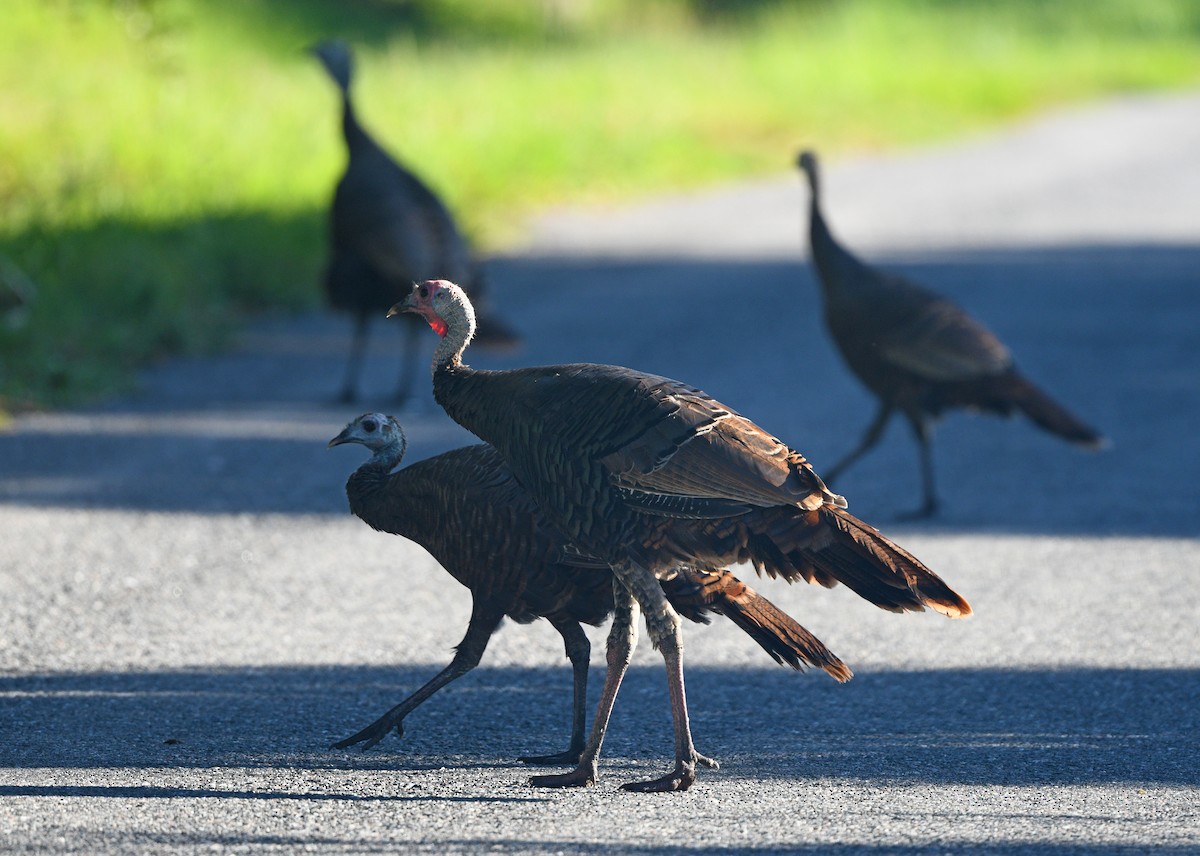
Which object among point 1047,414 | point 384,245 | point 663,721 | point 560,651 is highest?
point 1047,414

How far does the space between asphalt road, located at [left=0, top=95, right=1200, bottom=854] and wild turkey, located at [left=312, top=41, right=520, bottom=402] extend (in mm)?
507

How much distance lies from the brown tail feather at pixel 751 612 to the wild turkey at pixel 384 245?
162 inches

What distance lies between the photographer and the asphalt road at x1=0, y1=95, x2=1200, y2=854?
407 centimetres

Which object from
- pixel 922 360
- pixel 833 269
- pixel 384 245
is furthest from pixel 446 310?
Result: pixel 384 245

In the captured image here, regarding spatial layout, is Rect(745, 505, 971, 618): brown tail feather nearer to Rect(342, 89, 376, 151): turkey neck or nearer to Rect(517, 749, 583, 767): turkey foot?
Rect(517, 749, 583, 767): turkey foot

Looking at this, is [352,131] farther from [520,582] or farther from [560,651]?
[520,582]

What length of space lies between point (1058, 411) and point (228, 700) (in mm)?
3728

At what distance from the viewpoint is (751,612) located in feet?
14.5

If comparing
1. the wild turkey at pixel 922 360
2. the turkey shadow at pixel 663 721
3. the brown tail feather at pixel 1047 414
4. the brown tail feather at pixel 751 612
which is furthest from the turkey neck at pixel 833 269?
the brown tail feather at pixel 751 612

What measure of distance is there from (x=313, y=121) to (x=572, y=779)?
12457 millimetres

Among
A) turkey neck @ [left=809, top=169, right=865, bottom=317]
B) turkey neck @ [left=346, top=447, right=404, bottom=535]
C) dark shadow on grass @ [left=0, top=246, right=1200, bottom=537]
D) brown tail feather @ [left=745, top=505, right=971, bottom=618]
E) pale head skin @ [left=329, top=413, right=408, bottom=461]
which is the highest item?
turkey neck @ [left=809, top=169, right=865, bottom=317]

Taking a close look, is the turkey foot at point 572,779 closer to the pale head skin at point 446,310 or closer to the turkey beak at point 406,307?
the pale head skin at point 446,310

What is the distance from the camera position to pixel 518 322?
35.7 ft

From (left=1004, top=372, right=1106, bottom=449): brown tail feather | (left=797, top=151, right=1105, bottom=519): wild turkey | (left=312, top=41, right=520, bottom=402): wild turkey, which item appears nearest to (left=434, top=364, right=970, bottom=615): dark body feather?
(left=797, top=151, right=1105, bottom=519): wild turkey
